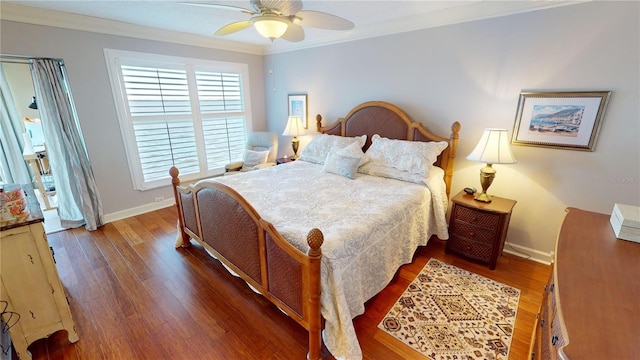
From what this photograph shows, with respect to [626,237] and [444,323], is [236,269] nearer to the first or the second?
[444,323]

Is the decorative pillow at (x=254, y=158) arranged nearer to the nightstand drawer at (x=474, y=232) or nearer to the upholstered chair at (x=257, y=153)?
the upholstered chair at (x=257, y=153)

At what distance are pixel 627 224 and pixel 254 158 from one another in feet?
12.5

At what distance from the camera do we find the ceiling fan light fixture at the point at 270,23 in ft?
5.81

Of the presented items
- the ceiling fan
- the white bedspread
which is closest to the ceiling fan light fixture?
the ceiling fan

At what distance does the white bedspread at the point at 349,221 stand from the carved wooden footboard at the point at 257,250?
9cm

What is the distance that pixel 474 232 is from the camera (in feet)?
8.07

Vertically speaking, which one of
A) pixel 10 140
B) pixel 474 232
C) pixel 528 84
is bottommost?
pixel 474 232

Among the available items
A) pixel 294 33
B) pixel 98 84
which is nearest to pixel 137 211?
pixel 98 84

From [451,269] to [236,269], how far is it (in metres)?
1.94

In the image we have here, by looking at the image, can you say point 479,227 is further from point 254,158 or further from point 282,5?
point 254,158

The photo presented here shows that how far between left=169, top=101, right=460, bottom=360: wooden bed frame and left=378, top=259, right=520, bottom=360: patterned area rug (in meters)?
0.71

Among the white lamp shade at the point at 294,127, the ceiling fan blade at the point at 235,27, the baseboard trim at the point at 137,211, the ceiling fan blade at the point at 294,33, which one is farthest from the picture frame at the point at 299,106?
the baseboard trim at the point at 137,211

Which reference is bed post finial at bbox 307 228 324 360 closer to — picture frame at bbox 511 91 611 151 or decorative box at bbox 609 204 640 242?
decorative box at bbox 609 204 640 242

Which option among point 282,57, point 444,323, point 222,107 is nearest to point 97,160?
point 222,107
